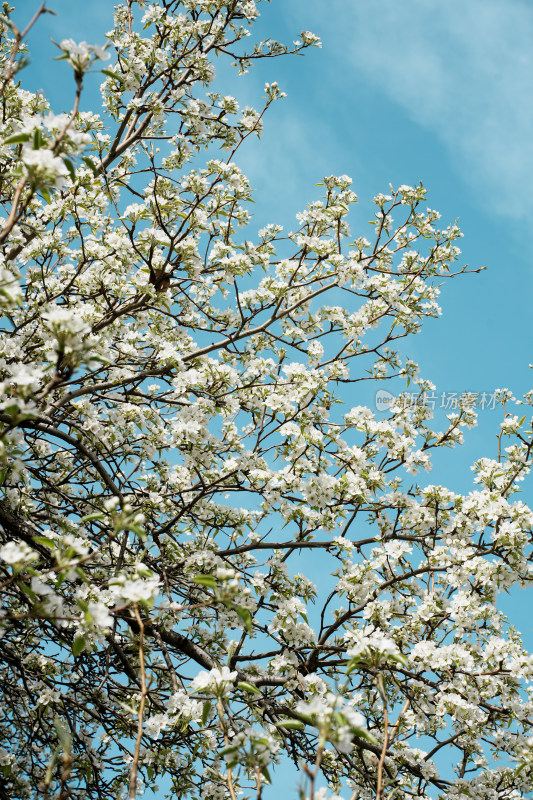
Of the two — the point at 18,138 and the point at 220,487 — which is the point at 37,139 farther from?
the point at 220,487

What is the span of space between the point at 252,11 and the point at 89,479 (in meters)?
4.25

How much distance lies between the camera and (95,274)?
4.54 meters

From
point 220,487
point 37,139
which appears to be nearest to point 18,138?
point 37,139

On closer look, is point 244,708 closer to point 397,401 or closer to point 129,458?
point 129,458

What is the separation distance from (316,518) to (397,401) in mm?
1785

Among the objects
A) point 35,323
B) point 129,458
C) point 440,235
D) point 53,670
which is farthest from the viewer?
point 440,235

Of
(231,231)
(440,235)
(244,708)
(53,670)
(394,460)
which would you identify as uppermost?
(440,235)

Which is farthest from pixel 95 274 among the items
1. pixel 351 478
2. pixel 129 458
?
pixel 351 478

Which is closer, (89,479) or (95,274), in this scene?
(95,274)

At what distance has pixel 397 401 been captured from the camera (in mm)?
5695

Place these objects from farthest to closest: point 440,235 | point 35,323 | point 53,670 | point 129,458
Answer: point 440,235, point 129,458, point 35,323, point 53,670

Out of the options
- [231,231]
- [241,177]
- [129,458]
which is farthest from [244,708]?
[241,177]

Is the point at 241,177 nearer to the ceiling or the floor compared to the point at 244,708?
nearer to the ceiling

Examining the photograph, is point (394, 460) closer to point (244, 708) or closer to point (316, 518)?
point (316, 518)
